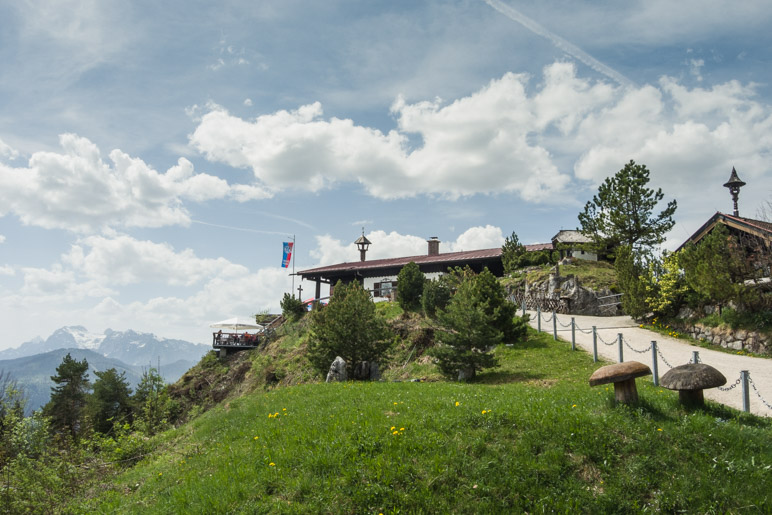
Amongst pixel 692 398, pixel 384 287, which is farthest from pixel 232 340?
pixel 692 398

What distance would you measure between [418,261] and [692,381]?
3410cm

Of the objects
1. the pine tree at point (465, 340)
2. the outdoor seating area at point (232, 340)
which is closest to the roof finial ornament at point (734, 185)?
the pine tree at point (465, 340)

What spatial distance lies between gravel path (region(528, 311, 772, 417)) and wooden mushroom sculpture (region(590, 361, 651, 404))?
2395mm

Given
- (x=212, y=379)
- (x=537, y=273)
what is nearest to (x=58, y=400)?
(x=212, y=379)

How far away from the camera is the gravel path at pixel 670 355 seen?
1171cm

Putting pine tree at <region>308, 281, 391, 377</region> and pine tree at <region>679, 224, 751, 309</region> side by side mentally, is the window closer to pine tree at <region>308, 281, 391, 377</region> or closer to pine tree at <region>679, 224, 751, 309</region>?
pine tree at <region>308, 281, 391, 377</region>

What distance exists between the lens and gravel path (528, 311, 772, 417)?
461 inches

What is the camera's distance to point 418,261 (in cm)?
4238

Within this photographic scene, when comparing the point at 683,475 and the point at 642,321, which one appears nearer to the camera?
the point at 683,475

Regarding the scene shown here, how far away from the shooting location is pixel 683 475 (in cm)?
665

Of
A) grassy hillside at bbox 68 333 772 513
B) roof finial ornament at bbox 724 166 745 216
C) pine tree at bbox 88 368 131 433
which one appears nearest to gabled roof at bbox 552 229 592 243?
roof finial ornament at bbox 724 166 745 216

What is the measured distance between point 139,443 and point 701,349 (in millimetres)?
20339

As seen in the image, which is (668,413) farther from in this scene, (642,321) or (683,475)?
(642,321)

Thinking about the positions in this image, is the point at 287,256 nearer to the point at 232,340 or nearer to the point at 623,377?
the point at 232,340
